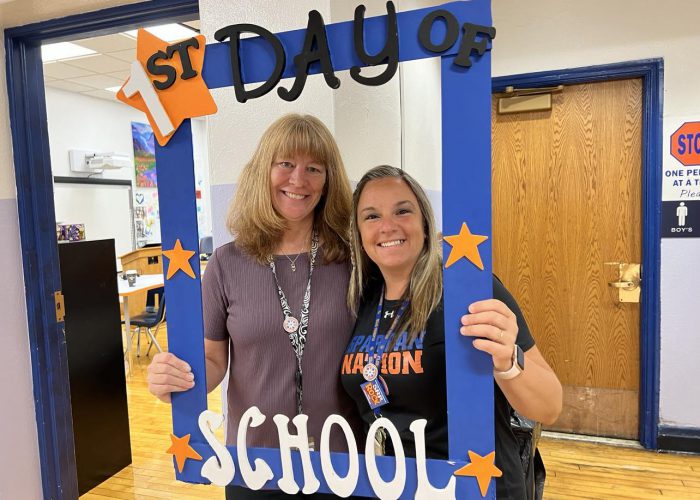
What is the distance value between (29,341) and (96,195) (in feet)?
17.0

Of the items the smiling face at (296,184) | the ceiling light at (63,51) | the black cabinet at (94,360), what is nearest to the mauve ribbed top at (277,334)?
the smiling face at (296,184)

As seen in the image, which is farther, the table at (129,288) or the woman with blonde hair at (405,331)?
the table at (129,288)

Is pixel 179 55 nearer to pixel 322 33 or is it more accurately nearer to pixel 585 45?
pixel 322 33

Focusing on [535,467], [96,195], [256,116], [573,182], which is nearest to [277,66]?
[256,116]

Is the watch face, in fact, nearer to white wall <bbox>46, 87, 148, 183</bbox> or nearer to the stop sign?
the stop sign

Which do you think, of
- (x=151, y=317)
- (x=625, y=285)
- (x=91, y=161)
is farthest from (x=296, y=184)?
(x=91, y=161)

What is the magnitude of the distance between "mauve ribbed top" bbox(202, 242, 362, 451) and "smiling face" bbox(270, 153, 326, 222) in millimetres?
104

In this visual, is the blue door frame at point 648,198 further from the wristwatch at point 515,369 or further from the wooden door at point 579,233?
the wristwatch at point 515,369

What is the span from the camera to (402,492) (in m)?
0.84

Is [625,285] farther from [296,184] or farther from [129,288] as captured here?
[129,288]

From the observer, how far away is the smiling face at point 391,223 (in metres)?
0.97

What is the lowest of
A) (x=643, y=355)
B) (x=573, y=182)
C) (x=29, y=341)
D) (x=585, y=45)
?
(x=643, y=355)

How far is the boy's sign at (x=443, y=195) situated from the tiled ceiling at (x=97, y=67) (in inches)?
148

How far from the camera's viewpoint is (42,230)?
2.14 metres
